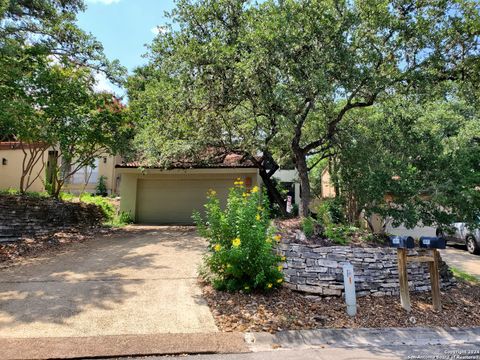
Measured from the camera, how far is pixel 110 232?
478 inches

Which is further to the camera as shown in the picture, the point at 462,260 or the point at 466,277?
the point at 462,260

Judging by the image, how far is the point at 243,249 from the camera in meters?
5.73

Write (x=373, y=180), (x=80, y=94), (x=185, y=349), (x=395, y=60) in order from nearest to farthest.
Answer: (x=185, y=349) → (x=373, y=180) → (x=395, y=60) → (x=80, y=94)

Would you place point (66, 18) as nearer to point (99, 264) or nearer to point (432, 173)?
point (99, 264)

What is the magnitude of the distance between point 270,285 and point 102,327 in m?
2.54

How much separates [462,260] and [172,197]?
1118 cm

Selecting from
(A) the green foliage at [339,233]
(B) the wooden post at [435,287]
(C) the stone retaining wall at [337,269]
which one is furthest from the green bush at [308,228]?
(B) the wooden post at [435,287]

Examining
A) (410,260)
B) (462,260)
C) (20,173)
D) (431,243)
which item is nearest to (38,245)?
(410,260)

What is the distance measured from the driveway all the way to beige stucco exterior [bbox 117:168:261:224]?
8511mm

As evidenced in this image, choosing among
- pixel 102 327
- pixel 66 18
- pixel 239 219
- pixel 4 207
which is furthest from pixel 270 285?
pixel 66 18

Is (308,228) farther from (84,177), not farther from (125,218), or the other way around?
(84,177)

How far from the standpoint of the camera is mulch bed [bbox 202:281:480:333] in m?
5.22

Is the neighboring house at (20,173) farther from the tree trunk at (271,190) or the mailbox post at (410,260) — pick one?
the mailbox post at (410,260)

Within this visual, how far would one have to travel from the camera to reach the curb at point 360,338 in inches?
185
